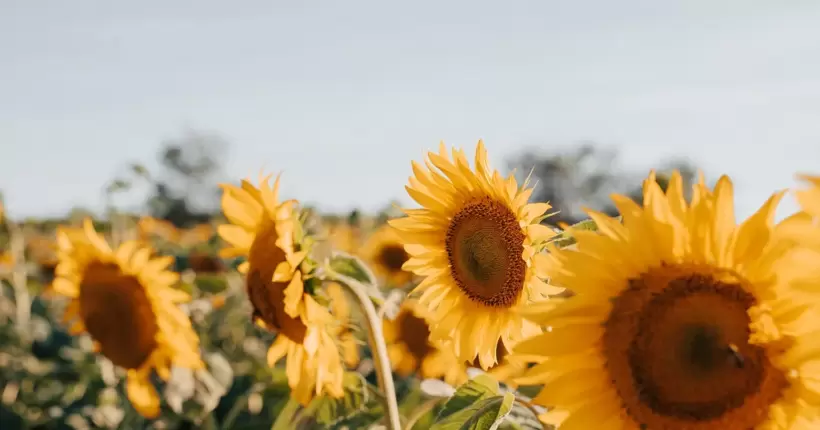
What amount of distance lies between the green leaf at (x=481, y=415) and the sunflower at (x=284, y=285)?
0.58m

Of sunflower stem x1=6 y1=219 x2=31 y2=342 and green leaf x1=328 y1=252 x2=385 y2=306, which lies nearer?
green leaf x1=328 y1=252 x2=385 y2=306

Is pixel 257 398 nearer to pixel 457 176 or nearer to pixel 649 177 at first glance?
pixel 457 176

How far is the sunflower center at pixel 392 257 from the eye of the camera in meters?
6.18

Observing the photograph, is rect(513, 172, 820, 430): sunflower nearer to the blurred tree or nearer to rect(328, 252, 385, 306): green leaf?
rect(328, 252, 385, 306): green leaf

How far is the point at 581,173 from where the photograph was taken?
2429 inches

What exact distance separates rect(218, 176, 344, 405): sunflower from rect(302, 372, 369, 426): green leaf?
0.04 m

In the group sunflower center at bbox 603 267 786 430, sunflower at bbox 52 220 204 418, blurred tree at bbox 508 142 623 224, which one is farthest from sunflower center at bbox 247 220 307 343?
blurred tree at bbox 508 142 623 224

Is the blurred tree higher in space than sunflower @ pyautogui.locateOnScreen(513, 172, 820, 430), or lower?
lower

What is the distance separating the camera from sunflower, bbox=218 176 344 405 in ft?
6.93

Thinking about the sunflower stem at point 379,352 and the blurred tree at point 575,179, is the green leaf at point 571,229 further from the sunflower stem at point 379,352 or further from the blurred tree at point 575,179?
the blurred tree at point 575,179

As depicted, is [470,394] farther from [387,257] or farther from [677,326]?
[387,257]

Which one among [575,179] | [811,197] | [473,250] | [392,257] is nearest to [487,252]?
[473,250]

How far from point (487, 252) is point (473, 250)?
0.15 feet

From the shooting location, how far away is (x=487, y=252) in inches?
77.2
